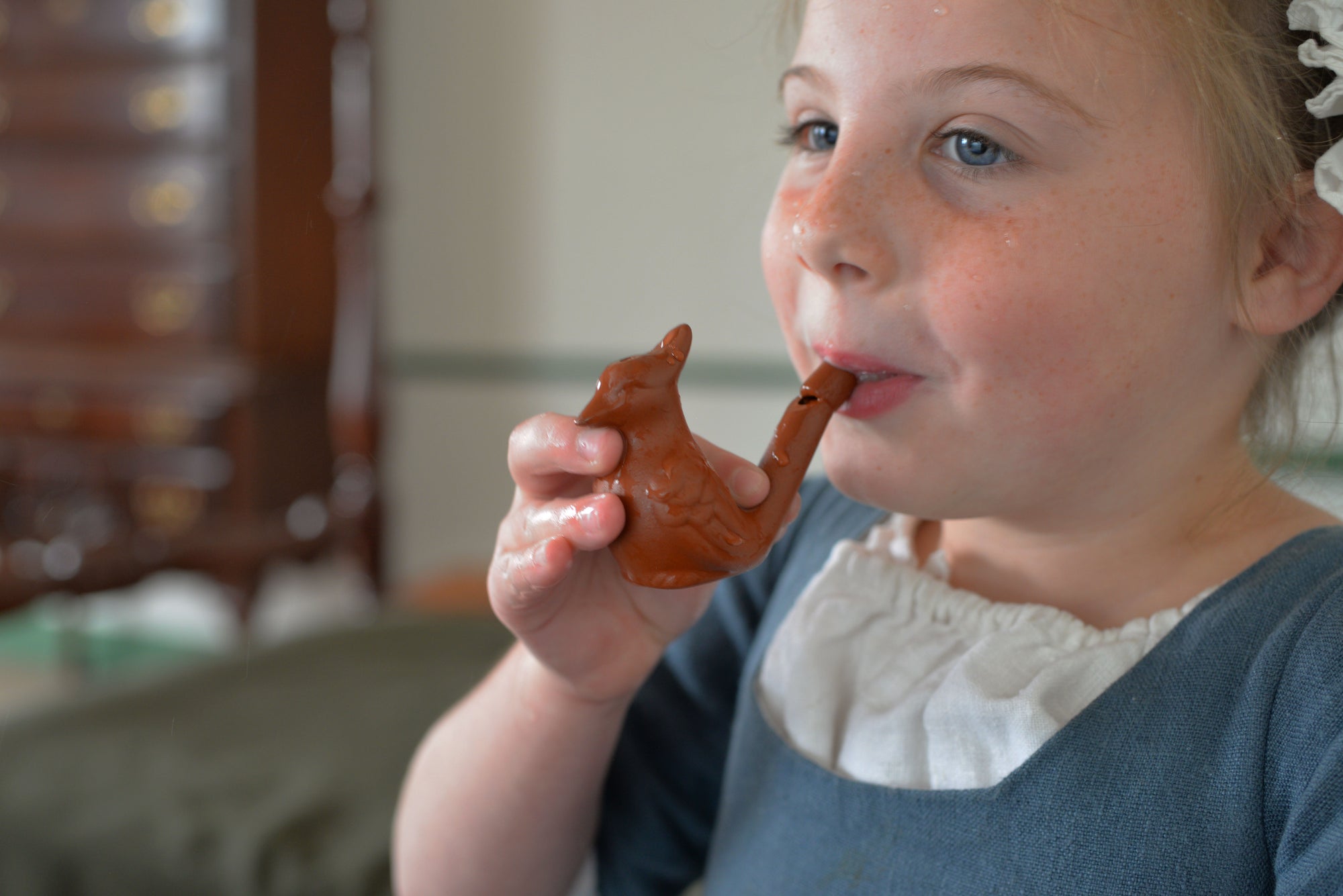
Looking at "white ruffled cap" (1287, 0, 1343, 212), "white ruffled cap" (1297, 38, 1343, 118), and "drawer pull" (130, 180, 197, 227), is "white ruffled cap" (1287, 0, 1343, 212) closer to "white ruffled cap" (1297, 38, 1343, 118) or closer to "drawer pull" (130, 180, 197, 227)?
"white ruffled cap" (1297, 38, 1343, 118)

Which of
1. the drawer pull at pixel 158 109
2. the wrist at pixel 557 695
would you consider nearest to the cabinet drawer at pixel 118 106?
the drawer pull at pixel 158 109

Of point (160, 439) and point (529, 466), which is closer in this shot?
point (529, 466)

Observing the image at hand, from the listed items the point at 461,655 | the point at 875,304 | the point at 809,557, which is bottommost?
the point at 461,655

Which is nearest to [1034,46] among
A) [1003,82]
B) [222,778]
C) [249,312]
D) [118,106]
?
[1003,82]

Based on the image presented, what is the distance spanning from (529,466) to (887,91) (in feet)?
0.54

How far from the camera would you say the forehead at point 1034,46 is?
1.24 feet

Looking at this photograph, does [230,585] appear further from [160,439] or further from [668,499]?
[668,499]

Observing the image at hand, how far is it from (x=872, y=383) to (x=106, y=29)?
6.53ft

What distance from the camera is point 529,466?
1.31ft

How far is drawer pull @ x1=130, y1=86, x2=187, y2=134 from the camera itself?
1.99 m

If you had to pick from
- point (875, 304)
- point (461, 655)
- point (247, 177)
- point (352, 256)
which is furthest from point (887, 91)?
point (247, 177)

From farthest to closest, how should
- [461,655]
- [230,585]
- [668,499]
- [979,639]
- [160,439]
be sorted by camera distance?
[160,439] → [230,585] → [461,655] → [979,639] → [668,499]

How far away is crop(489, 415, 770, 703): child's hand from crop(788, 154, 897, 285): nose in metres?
0.07

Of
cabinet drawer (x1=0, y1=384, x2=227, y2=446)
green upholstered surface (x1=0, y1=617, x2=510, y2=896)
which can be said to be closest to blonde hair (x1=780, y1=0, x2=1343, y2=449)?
green upholstered surface (x1=0, y1=617, x2=510, y2=896)
